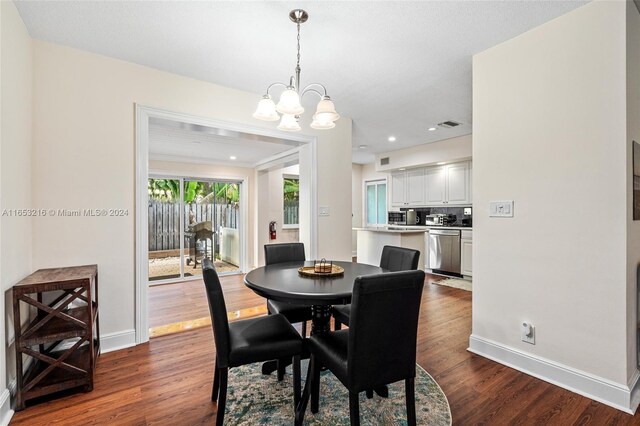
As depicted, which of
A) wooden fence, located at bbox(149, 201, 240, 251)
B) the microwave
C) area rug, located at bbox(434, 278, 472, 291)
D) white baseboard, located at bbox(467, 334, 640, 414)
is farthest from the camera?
the microwave

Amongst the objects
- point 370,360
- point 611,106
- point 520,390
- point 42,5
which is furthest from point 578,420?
point 42,5

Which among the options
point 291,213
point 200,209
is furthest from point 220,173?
point 291,213

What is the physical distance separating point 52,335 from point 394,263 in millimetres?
2472

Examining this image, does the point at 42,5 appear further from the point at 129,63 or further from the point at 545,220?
the point at 545,220

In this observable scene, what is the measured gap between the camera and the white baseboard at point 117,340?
8.32 ft

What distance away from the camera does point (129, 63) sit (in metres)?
2.67

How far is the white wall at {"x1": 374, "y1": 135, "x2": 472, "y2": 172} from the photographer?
17.2 ft

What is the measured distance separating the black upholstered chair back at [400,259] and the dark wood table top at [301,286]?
34cm

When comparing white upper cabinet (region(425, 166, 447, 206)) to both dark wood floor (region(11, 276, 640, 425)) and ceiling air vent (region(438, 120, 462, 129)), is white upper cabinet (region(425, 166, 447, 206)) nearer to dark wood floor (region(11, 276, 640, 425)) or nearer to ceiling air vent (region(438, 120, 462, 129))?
ceiling air vent (region(438, 120, 462, 129))

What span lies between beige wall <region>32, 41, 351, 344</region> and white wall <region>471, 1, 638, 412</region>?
2820 millimetres

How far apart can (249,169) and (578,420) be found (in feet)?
20.1

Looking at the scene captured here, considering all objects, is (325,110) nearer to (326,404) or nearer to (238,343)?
(238,343)

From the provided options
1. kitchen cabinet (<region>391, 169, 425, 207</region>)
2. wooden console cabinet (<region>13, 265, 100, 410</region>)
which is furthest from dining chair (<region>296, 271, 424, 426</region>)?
kitchen cabinet (<region>391, 169, 425, 207</region>)

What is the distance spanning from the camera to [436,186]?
606 cm
